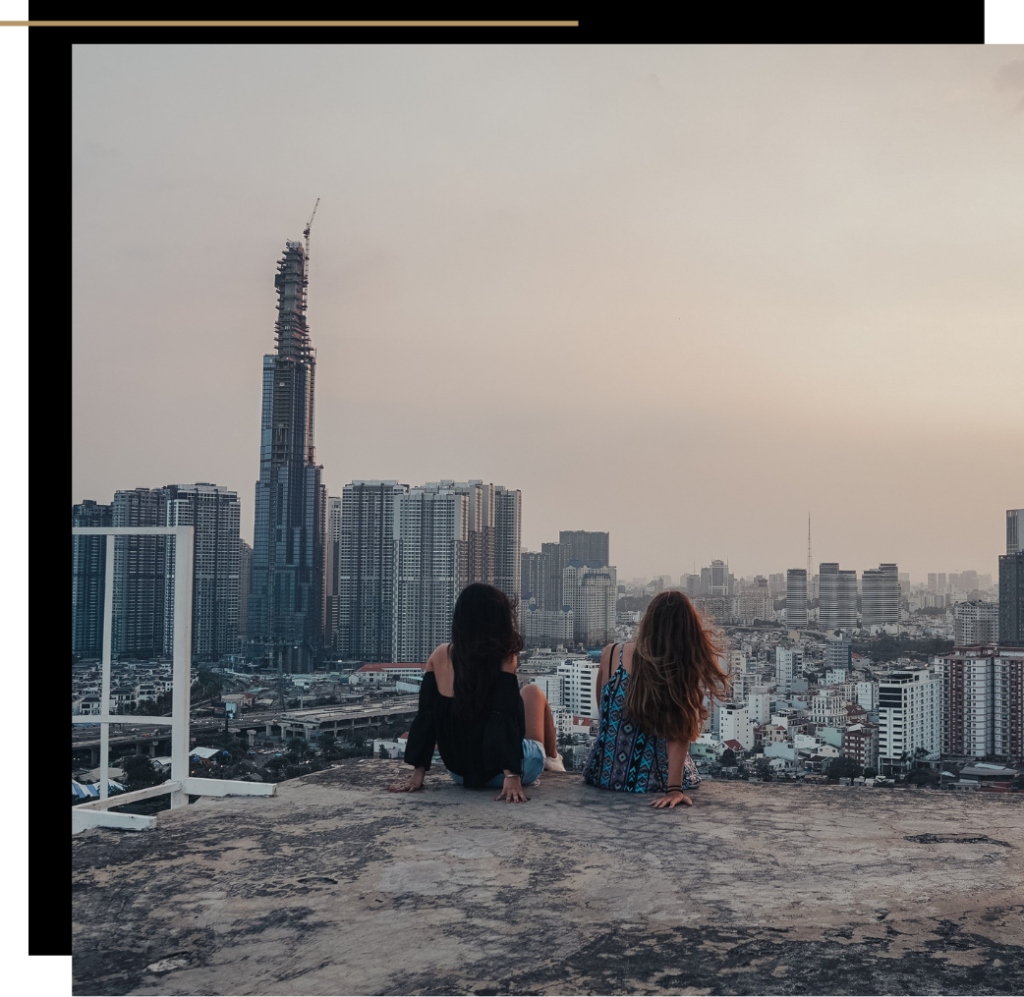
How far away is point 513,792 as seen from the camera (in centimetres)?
276

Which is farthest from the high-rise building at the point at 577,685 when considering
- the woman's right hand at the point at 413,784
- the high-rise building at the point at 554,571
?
the high-rise building at the point at 554,571

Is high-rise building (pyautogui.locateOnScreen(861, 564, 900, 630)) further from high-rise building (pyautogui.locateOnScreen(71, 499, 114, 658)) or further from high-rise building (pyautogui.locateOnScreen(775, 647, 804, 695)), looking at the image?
high-rise building (pyautogui.locateOnScreen(71, 499, 114, 658))

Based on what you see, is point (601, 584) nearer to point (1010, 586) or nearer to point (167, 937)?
point (1010, 586)

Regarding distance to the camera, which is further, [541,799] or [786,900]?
[541,799]

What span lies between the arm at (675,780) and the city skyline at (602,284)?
1960mm

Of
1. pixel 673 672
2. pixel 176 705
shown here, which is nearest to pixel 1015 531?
pixel 673 672

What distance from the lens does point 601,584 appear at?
7.62 m

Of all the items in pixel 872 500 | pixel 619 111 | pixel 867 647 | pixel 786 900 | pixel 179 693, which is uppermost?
pixel 619 111

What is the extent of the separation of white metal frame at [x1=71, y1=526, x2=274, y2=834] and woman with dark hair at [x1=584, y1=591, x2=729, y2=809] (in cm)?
116

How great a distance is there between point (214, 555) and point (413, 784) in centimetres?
728

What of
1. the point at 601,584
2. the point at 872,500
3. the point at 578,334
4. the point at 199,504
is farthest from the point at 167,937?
the point at 872,500

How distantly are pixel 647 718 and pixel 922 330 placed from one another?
18.1 ft

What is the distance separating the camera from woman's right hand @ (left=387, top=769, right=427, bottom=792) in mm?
2873
